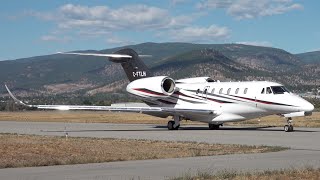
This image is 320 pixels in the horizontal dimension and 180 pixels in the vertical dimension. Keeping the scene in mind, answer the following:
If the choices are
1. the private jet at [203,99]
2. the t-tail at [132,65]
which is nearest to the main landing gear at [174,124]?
the private jet at [203,99]

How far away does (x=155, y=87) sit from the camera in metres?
43.3

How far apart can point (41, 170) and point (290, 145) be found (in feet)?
40.6

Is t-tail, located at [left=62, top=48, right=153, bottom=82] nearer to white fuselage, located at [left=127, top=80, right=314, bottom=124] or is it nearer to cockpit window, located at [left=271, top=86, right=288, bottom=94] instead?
white fuselage, located at [left=127, top=80, right=314, bottom=124]

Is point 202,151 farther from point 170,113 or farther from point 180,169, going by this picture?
point 170,113

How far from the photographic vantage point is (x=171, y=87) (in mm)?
43719

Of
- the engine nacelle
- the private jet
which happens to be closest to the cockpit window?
the private jet

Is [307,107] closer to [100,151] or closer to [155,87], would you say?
[155,87]

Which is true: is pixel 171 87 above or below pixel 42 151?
above

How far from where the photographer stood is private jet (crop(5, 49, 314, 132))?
37.7 m

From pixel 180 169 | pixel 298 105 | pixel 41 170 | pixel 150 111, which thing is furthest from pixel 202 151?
pixel 150 111

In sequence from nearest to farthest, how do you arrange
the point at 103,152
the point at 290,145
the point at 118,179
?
1. the point at 118,179
2. the point at 103,152
3. the point at 290,145

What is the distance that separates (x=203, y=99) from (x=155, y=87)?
12.2 ft

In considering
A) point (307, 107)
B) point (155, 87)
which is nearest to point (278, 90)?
point (307, 107)

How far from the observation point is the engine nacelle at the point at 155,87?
43.3 m
